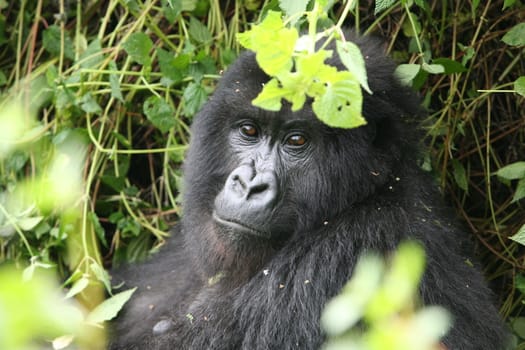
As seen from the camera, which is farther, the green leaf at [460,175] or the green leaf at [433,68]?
the green leaf at [460,175]

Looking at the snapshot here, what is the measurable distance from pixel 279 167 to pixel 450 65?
1267 millimetres

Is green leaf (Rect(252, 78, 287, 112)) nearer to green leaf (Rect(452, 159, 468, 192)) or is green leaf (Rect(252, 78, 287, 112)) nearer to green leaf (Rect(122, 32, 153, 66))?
green leaf (Rect(122, 32, 153, 66))

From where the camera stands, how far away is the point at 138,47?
4.70 meters

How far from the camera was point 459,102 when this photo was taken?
4680mm

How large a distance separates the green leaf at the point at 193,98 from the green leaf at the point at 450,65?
4.20 ft

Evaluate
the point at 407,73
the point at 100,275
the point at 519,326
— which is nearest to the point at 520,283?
the point at 519,326

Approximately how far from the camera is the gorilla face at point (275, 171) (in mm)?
3488

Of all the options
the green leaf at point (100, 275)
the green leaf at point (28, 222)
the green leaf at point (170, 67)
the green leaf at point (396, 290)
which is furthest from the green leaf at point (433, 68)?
the green leaf at point (396, 290)

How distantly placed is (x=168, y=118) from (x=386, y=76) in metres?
1.56

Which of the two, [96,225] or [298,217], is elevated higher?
[298,217]

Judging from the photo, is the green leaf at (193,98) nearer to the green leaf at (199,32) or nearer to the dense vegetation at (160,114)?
the dense vegetation at (160,114)

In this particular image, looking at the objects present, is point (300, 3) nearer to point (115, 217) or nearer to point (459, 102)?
point (459, 102)

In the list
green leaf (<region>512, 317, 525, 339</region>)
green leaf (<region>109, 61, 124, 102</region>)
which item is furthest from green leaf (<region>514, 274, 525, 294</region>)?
green leaf (<region>109, 61, 124, 102</region>)

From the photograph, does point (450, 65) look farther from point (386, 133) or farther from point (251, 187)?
point (251, 187)
